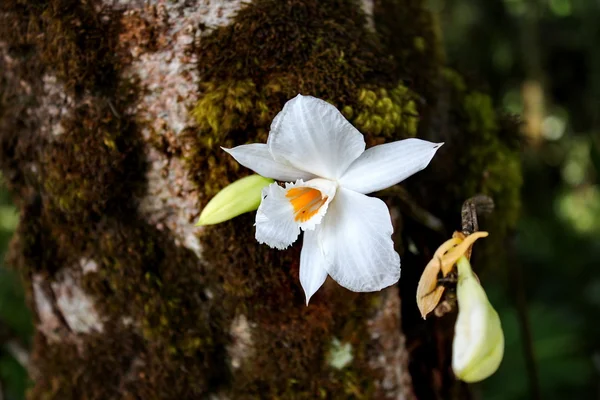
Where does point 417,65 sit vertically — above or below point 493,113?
above

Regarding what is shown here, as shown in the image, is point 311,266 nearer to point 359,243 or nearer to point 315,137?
point 359,243

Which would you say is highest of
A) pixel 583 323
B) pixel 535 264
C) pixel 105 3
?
pixel 105 3

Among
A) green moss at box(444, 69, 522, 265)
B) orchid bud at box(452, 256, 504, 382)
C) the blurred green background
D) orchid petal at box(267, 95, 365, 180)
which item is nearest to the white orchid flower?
orchid petal at box(267, 95, 365, 180)

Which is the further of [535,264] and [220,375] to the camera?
[535,264]

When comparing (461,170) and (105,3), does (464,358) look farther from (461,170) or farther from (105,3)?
(105,3)

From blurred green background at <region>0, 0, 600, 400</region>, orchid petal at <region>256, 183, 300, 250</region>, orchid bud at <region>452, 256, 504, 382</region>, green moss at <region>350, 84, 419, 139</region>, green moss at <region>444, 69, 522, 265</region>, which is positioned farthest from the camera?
blurred green background at <region>0, 0, 600, 400</region>

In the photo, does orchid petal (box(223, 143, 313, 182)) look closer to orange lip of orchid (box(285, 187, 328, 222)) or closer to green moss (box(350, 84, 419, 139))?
orange lip of orchid (box(285, 187, 328, 222))

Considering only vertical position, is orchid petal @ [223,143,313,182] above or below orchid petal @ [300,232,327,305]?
Result: above

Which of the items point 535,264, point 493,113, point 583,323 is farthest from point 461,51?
point 493,113
